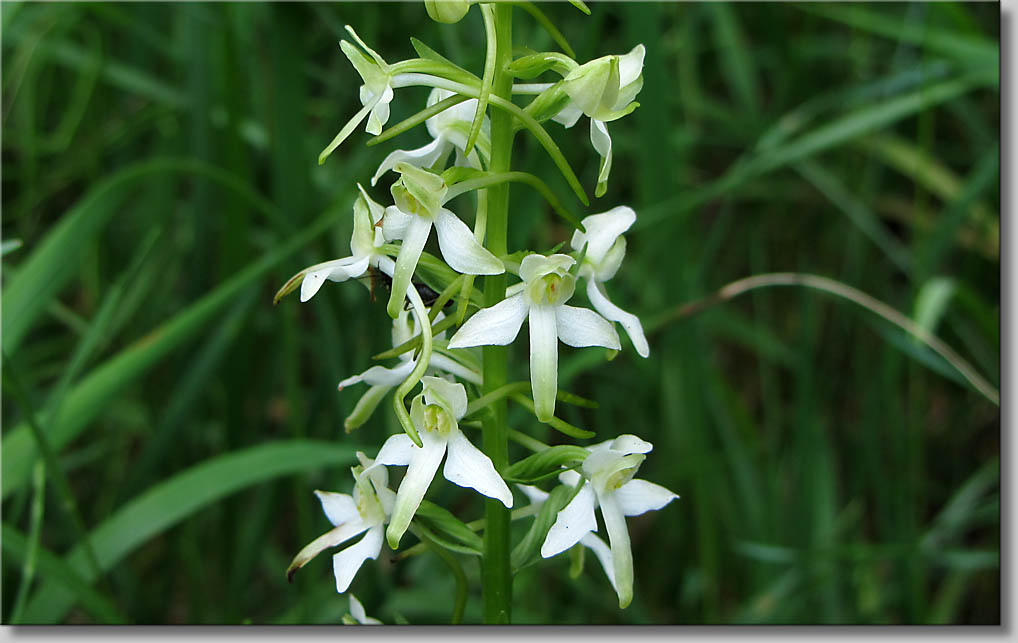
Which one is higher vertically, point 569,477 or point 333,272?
point 333,272

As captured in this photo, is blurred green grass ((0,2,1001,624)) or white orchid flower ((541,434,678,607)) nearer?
white orchid flower ((541,434,678,607))

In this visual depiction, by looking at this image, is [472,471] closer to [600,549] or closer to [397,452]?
[397,452]

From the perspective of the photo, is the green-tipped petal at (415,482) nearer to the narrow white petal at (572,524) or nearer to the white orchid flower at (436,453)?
the white orchid flower at (436,453)

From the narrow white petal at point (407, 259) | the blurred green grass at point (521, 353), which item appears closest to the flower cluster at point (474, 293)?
the narrow white petal at point (407, 259)

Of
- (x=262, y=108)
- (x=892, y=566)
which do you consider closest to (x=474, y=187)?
(x=262, y=108)

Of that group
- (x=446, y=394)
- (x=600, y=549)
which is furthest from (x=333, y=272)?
(x=600, y=549)

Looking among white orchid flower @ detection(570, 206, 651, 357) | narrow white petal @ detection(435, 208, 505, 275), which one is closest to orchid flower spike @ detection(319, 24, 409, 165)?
narrow white petal @ detection(435, 208, 505, 275)

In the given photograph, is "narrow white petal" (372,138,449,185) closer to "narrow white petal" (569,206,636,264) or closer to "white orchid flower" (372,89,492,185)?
"white orchid flower" (372,89,492,185)
